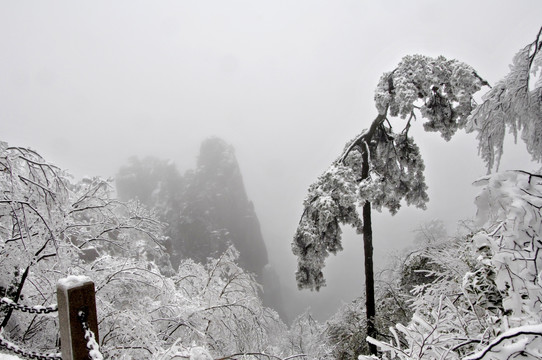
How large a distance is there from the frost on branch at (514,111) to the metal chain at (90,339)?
3.34 m

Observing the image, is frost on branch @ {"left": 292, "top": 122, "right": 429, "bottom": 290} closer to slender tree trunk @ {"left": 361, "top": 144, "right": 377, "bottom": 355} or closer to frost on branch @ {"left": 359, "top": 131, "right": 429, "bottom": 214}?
frost on branch @ {"left": 359, "top": 131, "right": 429, "bottom": 214}

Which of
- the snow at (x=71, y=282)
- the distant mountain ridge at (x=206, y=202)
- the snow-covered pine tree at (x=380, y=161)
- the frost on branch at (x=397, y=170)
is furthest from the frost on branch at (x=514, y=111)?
the distant mountain ridge at (x=206, y=202)

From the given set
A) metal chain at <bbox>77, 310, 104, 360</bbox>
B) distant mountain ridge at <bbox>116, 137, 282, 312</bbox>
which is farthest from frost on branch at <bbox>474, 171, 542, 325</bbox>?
distant mountain ridge at <bbox>116, 137, 282, 312</bbox>

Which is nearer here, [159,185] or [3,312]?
[3,312]

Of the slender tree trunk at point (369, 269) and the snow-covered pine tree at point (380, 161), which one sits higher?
the snow-covered pine tree at point (380, 161)

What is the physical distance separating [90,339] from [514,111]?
3.58 meters

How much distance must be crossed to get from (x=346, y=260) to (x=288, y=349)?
299ft

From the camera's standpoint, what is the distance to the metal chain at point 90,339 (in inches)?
85.8

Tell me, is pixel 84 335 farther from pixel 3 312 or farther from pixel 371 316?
pixel 371 316

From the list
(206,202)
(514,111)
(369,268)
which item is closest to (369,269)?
(369,268)

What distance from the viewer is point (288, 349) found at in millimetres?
17391

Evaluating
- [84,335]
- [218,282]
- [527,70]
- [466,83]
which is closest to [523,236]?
[527,70]

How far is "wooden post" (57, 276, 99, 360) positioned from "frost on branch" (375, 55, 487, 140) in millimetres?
6546

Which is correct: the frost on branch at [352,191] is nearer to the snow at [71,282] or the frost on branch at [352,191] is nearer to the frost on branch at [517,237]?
the frost on branch at [517,237]
